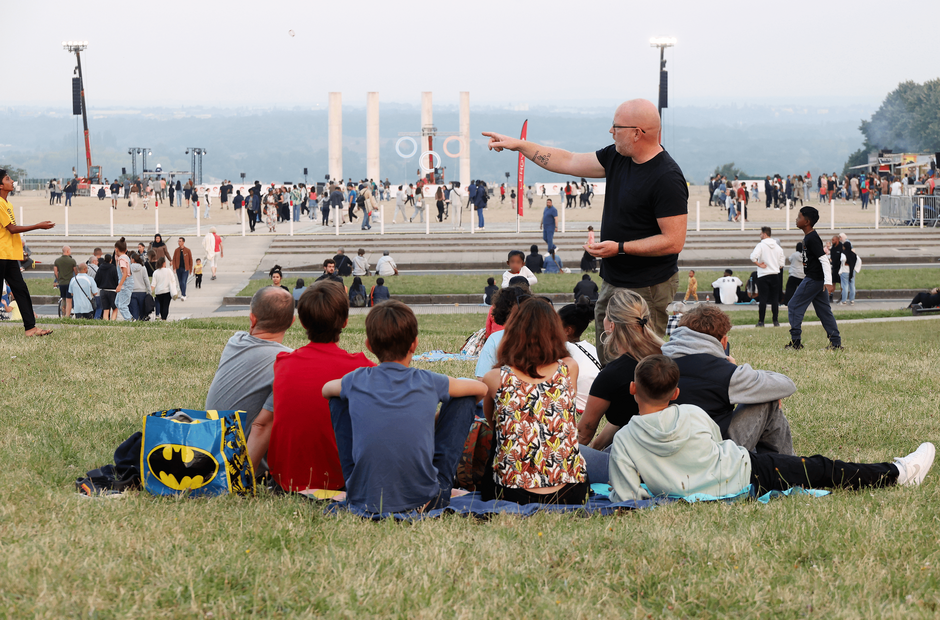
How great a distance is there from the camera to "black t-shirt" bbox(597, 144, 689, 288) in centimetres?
491

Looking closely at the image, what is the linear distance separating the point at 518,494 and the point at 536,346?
0.73m

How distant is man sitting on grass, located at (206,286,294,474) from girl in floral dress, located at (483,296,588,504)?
1.26 m

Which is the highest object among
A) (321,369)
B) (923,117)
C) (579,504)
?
(923,117)

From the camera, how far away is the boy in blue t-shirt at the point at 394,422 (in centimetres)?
401

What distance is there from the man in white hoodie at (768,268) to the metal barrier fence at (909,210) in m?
20.4

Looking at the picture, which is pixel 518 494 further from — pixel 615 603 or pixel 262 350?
pixel 262 350

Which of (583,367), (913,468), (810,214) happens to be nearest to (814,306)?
(810,214)

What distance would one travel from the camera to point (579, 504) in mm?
4328

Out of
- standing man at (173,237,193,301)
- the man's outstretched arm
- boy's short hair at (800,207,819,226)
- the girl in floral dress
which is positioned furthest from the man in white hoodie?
standing man at (173,237,193,301)

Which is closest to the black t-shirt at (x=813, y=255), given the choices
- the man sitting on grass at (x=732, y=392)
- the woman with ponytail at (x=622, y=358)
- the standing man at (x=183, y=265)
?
the man sitting on grass at (x=732, y=392)

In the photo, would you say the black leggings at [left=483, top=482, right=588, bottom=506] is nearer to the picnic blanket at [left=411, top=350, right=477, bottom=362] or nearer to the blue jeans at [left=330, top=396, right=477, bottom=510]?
the blue jeans at [left=330, top=396, right=477, bottom=510]

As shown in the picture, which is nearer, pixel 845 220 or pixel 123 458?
pixel 123 458

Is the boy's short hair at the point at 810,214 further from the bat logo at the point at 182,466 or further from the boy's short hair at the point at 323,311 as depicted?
the bat logo at the point at 182,466

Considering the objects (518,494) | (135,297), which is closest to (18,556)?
(518,494)
